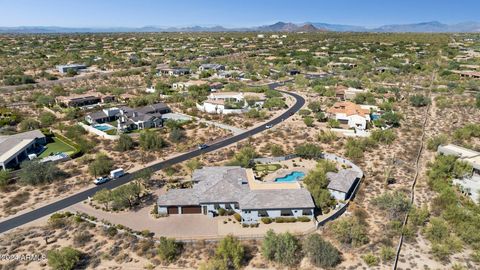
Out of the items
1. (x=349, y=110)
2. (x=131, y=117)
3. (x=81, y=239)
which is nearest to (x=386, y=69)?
(x=349, y=110)

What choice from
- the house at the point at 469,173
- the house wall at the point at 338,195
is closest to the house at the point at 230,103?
the house wall at the point at 338,195

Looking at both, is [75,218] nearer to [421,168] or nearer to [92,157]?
[92,157]

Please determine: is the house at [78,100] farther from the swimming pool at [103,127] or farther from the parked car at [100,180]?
the parked car at [100,180]

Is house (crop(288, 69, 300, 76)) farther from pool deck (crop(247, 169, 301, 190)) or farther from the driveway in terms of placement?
the driveway

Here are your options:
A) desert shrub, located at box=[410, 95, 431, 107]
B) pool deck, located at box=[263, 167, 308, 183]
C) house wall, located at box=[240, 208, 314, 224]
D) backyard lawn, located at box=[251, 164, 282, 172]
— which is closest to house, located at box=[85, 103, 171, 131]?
backyard lawn, located at box=[251, 164, 282, 172]

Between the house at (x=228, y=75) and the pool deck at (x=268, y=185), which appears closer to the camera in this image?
the pool deck at (x=268, y=185)

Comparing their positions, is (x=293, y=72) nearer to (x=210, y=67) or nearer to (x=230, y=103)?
(x=210, y=67)

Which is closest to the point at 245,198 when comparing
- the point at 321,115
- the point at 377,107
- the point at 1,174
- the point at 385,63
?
the point at 1,174
